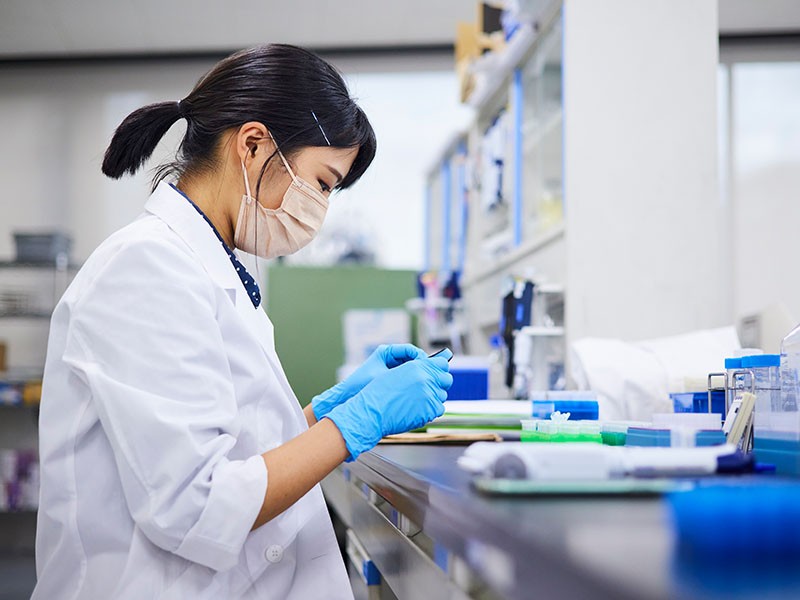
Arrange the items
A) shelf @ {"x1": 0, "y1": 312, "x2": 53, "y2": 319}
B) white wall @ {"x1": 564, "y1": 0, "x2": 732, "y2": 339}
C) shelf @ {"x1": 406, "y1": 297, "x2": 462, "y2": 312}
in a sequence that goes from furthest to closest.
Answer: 1. shelf @ {"x1": 0, "y1": 312, "x2": 53, "y2": 319}
2. shelf @ {"x1": 406, "y1": 297, "x2": 462, "y2": 312}
3. white wall @ {"x1": 564, "y1": 0, "x2": 732, "y2": 339}

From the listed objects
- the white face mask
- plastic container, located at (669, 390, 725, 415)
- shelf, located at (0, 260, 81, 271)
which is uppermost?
shelf, located at (0, 260, 81, 271)

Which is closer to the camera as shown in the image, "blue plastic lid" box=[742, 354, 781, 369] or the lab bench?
the lab bench

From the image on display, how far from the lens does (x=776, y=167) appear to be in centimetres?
409

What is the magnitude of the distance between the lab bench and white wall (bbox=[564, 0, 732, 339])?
1359mm

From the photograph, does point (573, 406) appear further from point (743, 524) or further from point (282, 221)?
point (743, 524)

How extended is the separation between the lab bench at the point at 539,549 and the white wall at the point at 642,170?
136 cm

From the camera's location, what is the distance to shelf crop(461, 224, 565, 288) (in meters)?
2.44

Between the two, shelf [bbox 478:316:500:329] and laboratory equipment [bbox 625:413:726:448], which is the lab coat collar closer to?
laboratory equipment [bbox 625:413:726:448]

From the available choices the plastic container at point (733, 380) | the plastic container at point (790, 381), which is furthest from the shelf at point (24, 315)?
the plastic container at point (790, 381)

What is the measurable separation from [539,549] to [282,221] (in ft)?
3.13

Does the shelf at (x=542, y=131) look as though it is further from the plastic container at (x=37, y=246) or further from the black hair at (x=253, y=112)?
the plastic container at (x=37, y=246)

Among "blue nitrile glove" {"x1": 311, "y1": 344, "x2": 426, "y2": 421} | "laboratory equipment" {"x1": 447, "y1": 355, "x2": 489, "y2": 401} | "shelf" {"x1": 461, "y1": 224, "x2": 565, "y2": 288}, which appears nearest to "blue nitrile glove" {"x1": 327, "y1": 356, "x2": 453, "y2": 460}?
"blue nitrile glove" {"x1": 311, "y1": 344, "x2": 426, "y2": 421}

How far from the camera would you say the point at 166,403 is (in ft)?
3.09

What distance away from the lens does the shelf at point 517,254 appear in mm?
2438
